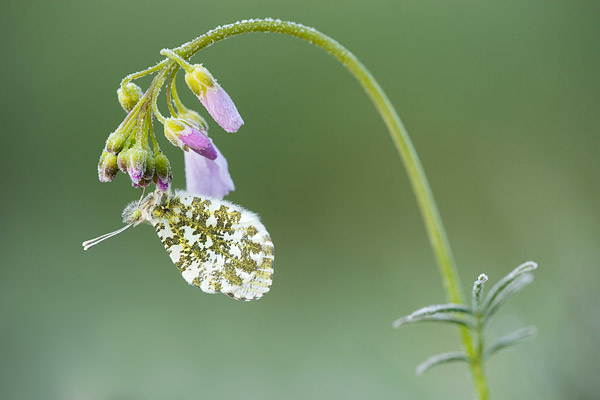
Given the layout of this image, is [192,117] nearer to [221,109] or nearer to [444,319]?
[221,109]

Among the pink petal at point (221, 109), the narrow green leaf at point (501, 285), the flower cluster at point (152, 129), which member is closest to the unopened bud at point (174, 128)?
the flower cluster at point (152, 129)

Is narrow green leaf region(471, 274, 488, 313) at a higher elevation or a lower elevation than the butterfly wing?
lower

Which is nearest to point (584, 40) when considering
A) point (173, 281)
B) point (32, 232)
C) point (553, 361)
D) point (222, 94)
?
point (553, 361)

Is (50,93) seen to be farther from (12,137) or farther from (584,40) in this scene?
(584,40)

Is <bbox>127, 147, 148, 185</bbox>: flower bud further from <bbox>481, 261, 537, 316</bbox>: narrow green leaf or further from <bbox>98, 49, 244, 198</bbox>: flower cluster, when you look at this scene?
<bbox>481, 261, 537, 316</bbox>: narrow green leaf

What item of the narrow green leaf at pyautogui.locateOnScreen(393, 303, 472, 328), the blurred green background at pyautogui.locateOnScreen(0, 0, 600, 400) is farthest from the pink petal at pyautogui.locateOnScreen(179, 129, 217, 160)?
the blurred green background at pyautogui.locateOnScreen(0, 0, 600, 400)

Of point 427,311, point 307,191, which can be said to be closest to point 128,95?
point 427,311
